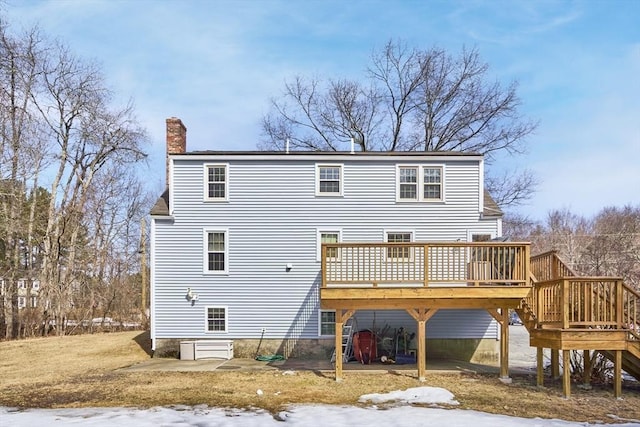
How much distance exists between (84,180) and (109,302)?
6846 mm

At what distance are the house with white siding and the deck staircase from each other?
3.87 meters

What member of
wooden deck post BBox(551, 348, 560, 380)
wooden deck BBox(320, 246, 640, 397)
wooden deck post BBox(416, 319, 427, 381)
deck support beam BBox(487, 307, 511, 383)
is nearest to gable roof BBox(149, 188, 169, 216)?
wooden deck BBox(320, 246, 640, 397)

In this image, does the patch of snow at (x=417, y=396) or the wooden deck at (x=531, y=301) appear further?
the wooden deck at (x=531, y=301)

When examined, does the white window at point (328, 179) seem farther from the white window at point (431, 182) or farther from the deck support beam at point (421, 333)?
the deck support beam at point (421, 333)

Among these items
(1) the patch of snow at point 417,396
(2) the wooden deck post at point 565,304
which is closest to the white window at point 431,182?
(2) the wooden deck post at point 565,304

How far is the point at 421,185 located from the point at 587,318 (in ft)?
21.1

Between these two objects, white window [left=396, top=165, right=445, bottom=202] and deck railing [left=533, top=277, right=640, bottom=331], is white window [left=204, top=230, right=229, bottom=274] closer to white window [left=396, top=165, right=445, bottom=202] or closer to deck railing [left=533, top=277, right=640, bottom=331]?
white window [left=396, top=165, right=445, bottom=202]

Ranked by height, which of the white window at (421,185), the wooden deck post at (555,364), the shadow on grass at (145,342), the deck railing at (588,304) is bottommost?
the shadow on grass at (145,342)

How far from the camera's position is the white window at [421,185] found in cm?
1504

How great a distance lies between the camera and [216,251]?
1502 centimetres

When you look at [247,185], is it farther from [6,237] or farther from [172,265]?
[6,237]

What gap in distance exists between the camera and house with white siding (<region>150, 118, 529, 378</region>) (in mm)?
14750

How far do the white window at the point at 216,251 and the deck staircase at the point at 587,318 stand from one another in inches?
346

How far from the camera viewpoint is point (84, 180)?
88.0ft
